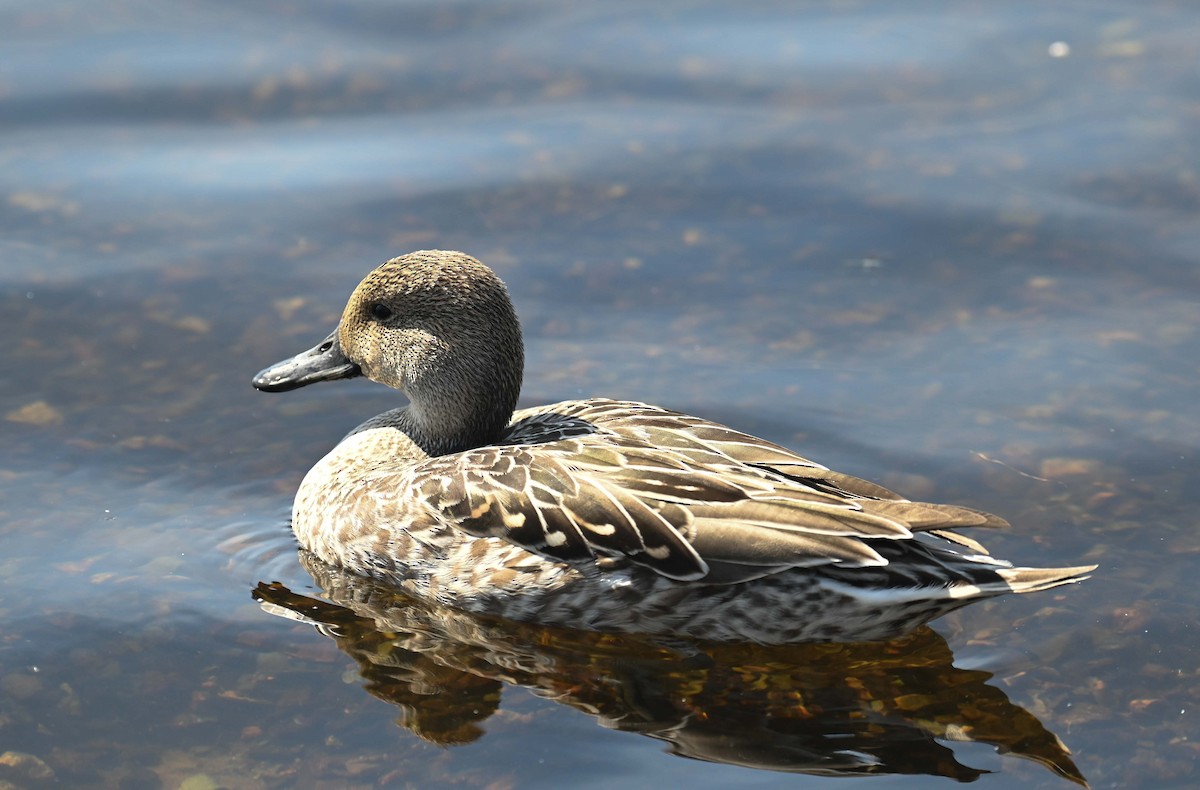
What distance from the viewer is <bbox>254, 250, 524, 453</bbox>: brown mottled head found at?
7.86m

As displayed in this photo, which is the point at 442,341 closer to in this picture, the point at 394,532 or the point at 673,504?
the point at 394,532

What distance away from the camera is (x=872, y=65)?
482 inches

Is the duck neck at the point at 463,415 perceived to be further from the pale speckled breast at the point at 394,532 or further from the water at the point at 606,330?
the water at the point at 606,330

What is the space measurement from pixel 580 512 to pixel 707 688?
37.8 inches

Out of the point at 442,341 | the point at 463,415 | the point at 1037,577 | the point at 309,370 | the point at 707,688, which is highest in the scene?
the point at 442,341

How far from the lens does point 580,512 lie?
7.02 metres

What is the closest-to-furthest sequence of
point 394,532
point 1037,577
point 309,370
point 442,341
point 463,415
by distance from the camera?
1. point 1037,577
2. point 394,532
3. point 442,341
4. point 463,415
5. point 309,370

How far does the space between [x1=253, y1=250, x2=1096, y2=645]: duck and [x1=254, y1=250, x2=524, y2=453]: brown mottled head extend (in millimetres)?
10

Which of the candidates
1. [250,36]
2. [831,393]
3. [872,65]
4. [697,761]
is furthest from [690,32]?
[697,761]

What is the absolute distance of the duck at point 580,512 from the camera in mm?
6766

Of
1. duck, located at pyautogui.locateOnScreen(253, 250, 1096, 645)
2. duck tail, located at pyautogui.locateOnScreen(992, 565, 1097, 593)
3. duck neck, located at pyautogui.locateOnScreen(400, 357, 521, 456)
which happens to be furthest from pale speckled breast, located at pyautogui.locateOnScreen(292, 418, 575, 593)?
duck tail, located at pyautogui.locateOnScreen(992, 565, 1097, 593)

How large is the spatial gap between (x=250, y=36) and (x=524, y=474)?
6580mm

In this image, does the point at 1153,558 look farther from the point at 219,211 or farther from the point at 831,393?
the point at 219,211

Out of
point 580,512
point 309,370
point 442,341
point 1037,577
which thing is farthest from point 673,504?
point 309,370
